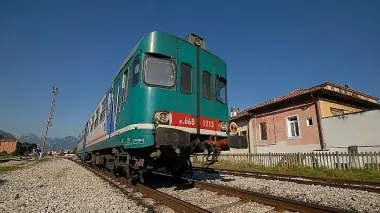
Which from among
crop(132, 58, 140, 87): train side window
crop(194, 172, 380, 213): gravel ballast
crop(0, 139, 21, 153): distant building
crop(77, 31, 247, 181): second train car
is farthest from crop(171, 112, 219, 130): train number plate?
crop(0, 139, 21, 153): distant building

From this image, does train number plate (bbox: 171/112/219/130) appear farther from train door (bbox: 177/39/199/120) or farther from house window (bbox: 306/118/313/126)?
house window (bbox: 306/118/313/126)

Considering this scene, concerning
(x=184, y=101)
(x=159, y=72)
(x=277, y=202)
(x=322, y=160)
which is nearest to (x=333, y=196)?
(x=277, y=202)

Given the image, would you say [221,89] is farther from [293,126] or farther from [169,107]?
[293,126]

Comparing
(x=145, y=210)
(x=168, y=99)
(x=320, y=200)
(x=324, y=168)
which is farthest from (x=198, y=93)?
(x=324, y=168)

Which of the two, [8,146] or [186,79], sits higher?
[8,146]

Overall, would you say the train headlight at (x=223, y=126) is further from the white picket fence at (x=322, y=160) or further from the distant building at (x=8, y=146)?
the distant building at (x=8, y=146)

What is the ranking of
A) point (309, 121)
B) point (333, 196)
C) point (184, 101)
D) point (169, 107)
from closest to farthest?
point (333, 196) < point (169, 107) < point (184, 101) < point (309, 121)

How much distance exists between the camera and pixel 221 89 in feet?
25.4

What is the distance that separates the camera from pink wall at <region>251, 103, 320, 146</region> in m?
16.4

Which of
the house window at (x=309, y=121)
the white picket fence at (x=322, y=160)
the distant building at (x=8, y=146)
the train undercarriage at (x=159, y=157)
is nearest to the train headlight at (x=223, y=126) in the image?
the train undercarriage at (x=159, y=157)

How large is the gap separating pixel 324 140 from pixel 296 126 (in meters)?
2.64

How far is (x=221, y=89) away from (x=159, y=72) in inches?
90.7

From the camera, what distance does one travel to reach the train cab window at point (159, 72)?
241 inches

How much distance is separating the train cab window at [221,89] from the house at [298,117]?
10348mm
